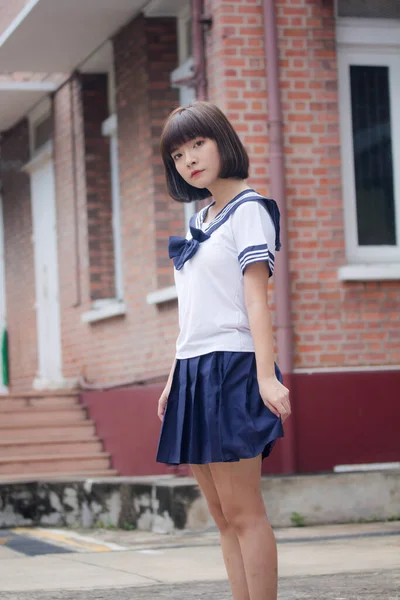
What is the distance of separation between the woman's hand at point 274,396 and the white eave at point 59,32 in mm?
7092

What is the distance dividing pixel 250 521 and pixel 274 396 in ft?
1.34

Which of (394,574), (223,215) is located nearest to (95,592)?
(394,574)

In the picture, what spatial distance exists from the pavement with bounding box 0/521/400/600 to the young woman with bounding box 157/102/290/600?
1.37 meters

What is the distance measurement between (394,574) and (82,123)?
763 centimetres

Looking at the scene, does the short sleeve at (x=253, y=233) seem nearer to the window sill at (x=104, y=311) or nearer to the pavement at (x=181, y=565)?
the pavement at (x=181, y=565)

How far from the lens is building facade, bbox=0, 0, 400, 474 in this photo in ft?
28.2

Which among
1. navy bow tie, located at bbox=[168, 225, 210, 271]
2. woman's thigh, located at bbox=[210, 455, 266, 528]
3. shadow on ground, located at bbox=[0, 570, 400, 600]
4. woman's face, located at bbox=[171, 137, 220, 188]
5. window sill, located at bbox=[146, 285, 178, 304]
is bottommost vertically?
shadow on ground, located at bbox=[0, 570, 400, 600]

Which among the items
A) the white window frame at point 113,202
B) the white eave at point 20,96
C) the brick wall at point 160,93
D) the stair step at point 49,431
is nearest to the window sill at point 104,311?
the white window frame at point 113,202

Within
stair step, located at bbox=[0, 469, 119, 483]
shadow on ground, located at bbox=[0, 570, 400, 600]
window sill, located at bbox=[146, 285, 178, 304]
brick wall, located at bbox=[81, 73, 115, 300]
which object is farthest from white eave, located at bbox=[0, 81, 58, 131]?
shadow on ground, located at bbox=[0, 570, 400, 600]

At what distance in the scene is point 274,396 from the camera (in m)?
3.63

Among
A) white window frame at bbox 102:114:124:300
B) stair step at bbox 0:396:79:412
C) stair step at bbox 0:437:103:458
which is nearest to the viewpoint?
stair step at bbox 0:437:103:458

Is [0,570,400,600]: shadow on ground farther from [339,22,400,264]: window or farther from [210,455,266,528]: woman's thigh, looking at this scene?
[339,22,400,264]: window

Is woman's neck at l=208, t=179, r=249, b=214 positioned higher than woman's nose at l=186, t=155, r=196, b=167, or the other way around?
woman's nose at l=186, t=155, r=196, b=167

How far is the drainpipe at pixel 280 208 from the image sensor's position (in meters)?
8.38
